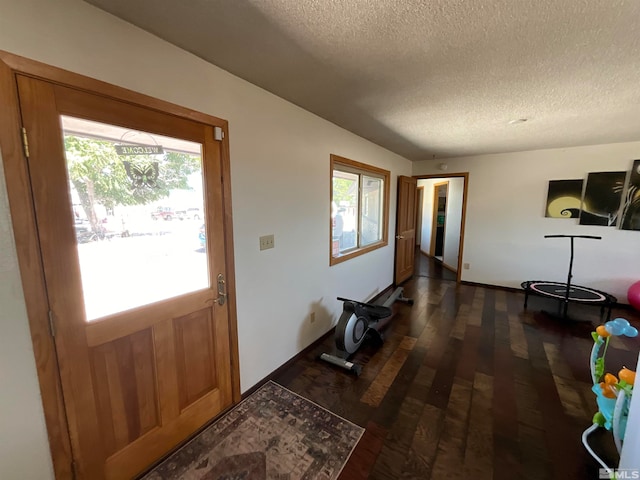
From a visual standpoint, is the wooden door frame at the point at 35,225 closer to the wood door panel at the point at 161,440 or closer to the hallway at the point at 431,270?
A: the wood door panel at the point at 161,440

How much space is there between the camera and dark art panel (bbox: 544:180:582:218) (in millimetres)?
3852

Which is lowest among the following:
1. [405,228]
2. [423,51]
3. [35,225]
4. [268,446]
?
[268,446]

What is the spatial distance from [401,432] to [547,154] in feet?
14.9

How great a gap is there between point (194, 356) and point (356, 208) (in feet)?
8.36

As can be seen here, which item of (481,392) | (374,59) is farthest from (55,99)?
(481,392)

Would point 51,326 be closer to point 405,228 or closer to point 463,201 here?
point 405,228

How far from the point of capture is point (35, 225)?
40.5 inches

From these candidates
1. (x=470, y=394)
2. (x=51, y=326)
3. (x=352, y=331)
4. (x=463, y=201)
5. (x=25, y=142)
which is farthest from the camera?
(x=463, y=201)

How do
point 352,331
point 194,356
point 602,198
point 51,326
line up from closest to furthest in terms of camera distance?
1. point 51,326
2. point 194,356
3. point 352,331
4. point 602,198

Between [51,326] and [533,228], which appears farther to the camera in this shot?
[533,228]

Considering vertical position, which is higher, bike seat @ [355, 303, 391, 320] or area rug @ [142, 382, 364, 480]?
bike seat @ [355, 303, 391, 320]

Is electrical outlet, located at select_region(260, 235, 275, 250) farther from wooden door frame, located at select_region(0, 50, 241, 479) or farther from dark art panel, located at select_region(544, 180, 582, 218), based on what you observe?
dark art panel, located at select_region(544, 180, 582, 218)

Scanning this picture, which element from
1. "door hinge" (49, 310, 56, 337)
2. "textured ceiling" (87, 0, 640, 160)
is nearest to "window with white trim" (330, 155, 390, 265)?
"textured ceiling" (87, 0, 640, 160)

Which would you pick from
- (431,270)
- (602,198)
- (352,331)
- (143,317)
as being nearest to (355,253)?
(352,331)
